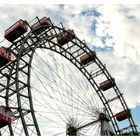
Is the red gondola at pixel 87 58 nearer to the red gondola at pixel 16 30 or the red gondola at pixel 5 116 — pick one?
the red gondola at pixel 16 30

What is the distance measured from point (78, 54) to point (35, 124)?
12.4 m

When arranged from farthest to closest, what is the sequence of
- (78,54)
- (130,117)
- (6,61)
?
(130,117) < (78,54) < (6,61)

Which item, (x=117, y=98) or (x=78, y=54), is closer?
(x=78, y=54)

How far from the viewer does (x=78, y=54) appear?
3306 centimetres

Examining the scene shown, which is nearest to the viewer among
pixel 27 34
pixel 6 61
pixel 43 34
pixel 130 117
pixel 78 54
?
pixel 6 61

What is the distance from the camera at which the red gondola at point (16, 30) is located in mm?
26328

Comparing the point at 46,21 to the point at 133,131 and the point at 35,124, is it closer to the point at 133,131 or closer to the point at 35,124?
the point at 35,124

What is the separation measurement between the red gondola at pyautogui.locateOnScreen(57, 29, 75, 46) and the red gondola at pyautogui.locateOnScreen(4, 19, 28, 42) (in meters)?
4.98

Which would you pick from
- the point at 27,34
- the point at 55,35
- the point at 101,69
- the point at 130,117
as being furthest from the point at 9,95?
the point at 130,117

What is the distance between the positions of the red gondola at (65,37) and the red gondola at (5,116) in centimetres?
1066

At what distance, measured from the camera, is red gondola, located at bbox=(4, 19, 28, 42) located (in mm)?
26328

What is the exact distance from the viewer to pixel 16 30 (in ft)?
86.7

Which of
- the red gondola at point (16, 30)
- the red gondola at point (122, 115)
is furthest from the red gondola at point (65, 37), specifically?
the red gondola at point (122, 115)

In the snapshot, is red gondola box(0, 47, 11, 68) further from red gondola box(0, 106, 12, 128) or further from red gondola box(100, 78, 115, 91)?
red gondola box(100, 78, 115, 91)
